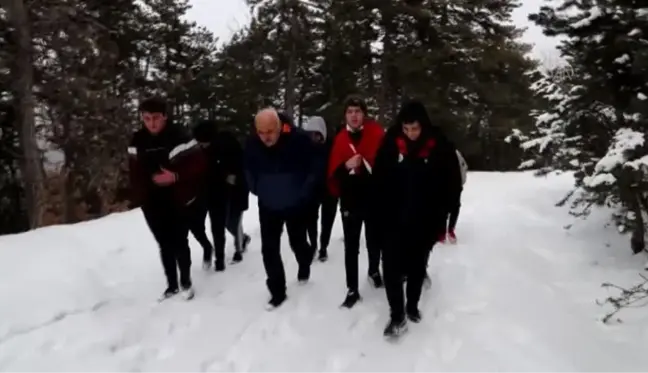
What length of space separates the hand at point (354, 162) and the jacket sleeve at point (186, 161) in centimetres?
153

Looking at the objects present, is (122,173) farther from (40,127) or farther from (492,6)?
(492,6)

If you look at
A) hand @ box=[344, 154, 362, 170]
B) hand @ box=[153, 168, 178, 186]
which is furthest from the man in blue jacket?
hand @ box=[153, 168, 178, 186]

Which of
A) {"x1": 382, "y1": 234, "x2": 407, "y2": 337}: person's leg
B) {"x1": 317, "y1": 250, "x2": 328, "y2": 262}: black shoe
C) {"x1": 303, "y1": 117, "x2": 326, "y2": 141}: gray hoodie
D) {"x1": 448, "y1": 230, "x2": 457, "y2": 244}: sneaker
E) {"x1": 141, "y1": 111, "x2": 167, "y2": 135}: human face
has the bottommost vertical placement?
{"x1": 448, "y1": 230, "x2": 457, "y2": 244}: sneaker

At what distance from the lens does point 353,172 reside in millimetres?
6023

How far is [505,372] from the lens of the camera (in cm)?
477

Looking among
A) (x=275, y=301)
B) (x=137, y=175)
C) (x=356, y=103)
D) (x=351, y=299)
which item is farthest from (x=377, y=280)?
(x=137, y=175)

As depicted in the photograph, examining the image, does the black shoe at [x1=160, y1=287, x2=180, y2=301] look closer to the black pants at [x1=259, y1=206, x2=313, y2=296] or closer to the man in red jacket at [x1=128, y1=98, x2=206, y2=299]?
the man in red jacket at [x1=128, y1=98, x2=206, y2=299]

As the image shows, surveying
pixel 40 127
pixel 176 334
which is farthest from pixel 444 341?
pixel 40 127

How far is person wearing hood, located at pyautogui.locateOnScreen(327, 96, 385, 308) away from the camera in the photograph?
5.97 metres

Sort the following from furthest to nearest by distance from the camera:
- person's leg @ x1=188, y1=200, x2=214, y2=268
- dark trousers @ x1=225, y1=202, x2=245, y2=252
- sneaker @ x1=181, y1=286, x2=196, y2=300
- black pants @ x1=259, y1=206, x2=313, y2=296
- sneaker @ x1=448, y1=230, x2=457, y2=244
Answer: sneaker @ x1=448, y1=230, x2=457, y2=244
dark trousers @ x1=225, y1=202, x2=245, y2=252
person's leg @ x1=188, y1=200, x2=214, y2=268
sneaker @ x1=181, y1=286, x2=196, y2=300
black pants @ x1=259, y1=206, x2=313, y2=296

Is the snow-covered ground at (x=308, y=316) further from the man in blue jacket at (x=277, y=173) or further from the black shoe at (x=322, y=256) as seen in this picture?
the man in blue jacket at (x=277, y=173)

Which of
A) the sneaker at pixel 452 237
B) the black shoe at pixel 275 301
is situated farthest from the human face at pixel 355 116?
the sneaker at pixel 452 237

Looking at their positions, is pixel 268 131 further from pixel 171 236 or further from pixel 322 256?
pixel 322 256

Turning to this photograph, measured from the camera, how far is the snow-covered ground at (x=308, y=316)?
5078 mm
